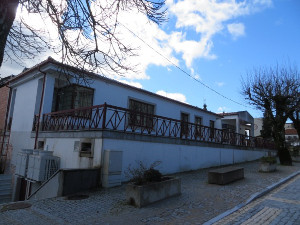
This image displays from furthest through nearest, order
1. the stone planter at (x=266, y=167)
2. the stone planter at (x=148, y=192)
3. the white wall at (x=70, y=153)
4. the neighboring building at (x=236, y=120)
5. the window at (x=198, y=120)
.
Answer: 1. the neighboring building at (x=236, y=120)
2. the window at (x=198, y=120)
3. the stone planter at (x=266, y=167)
4. the white wall at (x=70, y=153)
5. the stone planter at (x=148, y=192)

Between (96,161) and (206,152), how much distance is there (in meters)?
6.70

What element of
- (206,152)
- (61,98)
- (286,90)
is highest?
(286,90)

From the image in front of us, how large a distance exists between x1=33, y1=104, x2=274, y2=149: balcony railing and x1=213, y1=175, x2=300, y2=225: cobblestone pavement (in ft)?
14.8

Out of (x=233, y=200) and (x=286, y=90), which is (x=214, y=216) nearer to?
(x=233, y=200)

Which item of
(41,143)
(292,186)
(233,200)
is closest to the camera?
(233,200)

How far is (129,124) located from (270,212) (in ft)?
18.6

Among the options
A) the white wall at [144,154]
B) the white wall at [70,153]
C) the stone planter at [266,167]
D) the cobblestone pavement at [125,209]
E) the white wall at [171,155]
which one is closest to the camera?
the cobblestone pavement at [125,209]

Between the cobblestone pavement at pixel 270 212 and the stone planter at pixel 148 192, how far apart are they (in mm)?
1692

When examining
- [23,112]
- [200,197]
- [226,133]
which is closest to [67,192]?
[200,197]

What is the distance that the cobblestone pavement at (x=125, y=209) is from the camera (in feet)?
14.5

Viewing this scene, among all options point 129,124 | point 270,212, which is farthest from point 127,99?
point 270,212

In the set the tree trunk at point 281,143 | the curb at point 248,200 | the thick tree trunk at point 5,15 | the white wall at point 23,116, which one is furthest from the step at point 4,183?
the tree trunk at point 281,143

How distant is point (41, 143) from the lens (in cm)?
1039

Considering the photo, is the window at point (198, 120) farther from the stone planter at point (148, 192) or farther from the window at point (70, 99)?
the stone planter at point (148, 192)
